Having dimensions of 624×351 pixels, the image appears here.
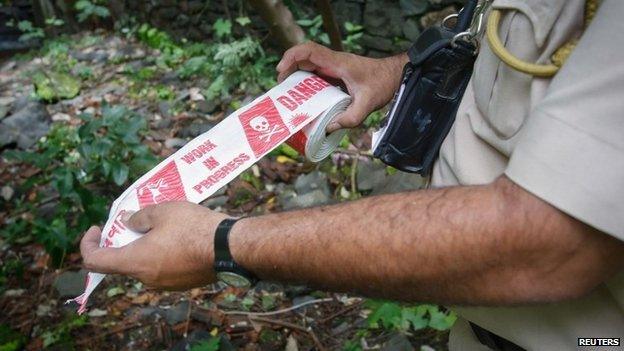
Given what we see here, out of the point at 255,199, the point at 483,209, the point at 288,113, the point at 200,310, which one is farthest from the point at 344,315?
the point at 483,209

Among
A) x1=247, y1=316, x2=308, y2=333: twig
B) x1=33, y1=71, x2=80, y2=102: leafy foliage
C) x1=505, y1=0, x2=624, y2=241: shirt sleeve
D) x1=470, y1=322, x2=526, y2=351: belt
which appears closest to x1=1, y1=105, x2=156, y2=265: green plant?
x1=247, y1=316, x2=308, y2=333: twig

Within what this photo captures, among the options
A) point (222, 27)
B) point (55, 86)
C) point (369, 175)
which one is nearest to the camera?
point (369, 175)

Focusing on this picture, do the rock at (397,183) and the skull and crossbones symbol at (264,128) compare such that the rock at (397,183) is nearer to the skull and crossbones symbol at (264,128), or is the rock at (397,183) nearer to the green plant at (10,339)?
the skull and crossbones symbol at (264,128)

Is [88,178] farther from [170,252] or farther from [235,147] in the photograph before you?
[170,252]

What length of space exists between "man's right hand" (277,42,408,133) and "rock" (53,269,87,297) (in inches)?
64.7

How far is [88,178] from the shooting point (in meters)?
3.02

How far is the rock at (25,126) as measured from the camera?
13.0 ft

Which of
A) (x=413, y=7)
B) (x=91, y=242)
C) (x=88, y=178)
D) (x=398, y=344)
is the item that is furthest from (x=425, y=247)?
(x=413, y=7)

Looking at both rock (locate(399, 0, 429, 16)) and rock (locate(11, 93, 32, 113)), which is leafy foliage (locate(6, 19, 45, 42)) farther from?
rock (locate(399, 0, 429, 16))

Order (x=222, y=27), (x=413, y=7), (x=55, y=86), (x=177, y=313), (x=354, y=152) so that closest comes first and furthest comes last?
(x=177, y=313), (x=354, y=152), (x=413, y=7), (x=55, y=86), (x=222, y=27)

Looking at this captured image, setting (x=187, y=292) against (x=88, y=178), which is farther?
(x=88, y=178)

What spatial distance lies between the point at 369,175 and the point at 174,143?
146 cm

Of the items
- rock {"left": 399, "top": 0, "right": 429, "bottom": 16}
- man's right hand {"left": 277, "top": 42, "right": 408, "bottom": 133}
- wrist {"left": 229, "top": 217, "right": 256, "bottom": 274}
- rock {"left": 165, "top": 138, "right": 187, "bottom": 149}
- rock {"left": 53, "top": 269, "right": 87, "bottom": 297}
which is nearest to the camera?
wrist {"left": 229, "top": 217, "right": 256, "bottom": 274}

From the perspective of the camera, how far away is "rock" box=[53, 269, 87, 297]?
2455 millimetres
